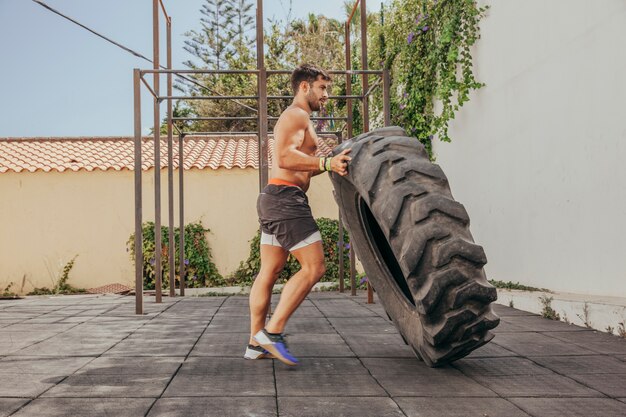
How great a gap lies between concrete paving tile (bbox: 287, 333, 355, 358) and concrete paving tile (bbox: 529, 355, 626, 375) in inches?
43.8

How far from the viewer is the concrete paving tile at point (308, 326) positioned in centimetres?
524

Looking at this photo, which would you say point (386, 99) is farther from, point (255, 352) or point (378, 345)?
point (255, 352)

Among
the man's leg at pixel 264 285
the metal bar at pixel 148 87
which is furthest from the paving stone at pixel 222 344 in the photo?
the metal bar at pixel 148 87

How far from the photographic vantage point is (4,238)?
12680 mm

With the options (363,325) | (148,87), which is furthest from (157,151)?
(363,325)

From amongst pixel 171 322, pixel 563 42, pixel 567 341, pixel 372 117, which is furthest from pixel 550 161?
pixel 372 117

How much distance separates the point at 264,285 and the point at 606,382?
1895 millimetres

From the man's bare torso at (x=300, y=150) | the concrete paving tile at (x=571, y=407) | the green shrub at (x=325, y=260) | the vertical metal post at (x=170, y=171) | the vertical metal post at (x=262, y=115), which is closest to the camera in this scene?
the concrete paving tile at (x=571, y=407)

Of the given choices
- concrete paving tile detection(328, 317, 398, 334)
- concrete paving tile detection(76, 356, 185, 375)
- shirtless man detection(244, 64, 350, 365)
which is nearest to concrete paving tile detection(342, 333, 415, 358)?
concrete paving tile detection(328, 317, 398, 334)

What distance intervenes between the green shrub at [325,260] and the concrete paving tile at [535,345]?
279 inches

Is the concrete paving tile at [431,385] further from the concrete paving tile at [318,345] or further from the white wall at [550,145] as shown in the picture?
the white wall at [550,145]

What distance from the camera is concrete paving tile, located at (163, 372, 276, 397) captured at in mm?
3115

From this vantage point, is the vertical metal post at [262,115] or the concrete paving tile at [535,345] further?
the vertical metal post at [262,115]

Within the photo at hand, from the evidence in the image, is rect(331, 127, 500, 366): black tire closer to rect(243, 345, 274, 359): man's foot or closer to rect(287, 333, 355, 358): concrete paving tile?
rect(287, 333, 355, 358): concrete paving tile
